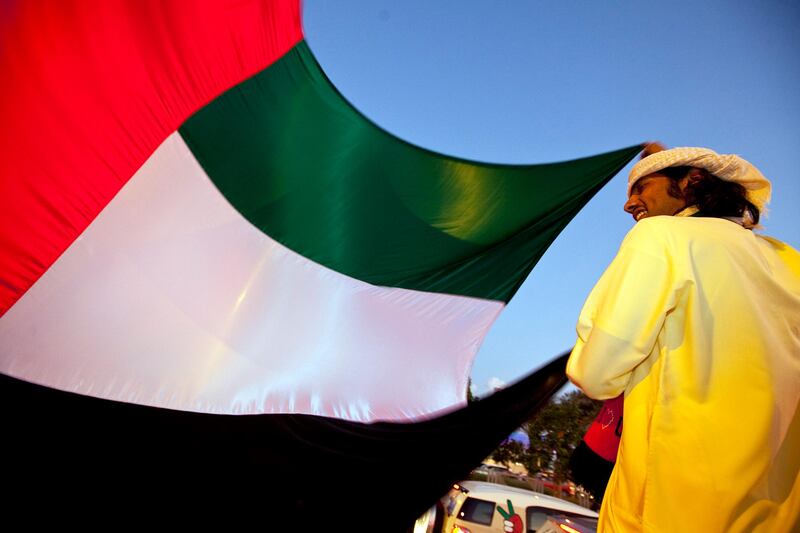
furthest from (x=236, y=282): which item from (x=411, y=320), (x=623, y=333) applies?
(x=623, y=333)

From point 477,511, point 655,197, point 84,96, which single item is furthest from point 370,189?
point 477,511

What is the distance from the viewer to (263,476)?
168cm

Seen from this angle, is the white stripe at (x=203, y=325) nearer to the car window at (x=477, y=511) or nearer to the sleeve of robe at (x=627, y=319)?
the sleeve of robe at (x=627, y=319)

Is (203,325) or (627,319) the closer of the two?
(627,319)

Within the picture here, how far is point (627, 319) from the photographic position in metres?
1.03

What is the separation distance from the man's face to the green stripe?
2.98ft

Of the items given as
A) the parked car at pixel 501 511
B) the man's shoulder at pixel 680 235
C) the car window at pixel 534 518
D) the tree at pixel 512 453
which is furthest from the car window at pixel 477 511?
the tree at pixel 512 453

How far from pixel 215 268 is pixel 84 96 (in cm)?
82

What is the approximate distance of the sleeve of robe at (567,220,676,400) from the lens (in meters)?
1.03

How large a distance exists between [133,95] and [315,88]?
0.89 metres

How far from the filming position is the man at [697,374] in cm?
92

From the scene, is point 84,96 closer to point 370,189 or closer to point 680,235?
point 370,189

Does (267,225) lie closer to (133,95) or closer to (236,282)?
(236,282)

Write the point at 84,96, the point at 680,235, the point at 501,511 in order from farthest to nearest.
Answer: the point at 501,511, the point at 84,96, the point at 680,235
